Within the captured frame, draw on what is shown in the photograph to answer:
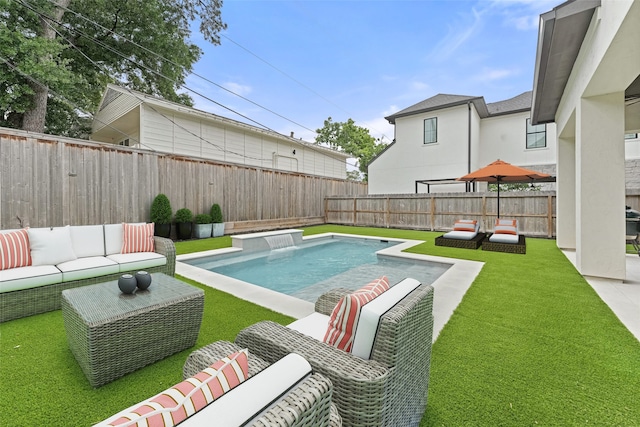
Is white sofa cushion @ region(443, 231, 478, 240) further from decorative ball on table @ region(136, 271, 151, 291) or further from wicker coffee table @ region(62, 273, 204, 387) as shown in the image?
decorative ball on table @ region(136, 271, 151, 291)

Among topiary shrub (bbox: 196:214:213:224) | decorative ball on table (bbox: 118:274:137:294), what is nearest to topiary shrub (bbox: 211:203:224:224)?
topiary shrub (bbox: 196:214:213:224)

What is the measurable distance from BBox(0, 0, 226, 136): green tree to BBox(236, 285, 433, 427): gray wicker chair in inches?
462

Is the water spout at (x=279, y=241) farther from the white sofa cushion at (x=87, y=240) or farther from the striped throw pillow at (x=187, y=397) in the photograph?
the striped throw pillow at (x=187, y=397)

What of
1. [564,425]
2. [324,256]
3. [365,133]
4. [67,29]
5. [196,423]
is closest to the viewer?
[196,423]

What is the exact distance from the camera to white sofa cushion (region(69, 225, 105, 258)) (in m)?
4.31

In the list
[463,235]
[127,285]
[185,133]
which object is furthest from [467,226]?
[185,133]

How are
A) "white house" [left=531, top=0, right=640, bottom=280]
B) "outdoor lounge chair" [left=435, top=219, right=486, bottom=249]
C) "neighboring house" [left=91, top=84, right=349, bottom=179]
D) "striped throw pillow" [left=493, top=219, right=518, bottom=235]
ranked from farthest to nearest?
"neighboring house" [left=91, top=84, right=349, bottom=179], "striped throw pillow" [left=493, top=219, right=518, bottom=235], "outdoor lounge chair" [left=435, top=219, right=486, bottom=249], "white house" [left=531, top=0, right=640, bottom=280]

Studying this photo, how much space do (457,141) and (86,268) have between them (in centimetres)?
1495

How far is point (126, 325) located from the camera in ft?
7.37

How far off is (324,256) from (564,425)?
635cm

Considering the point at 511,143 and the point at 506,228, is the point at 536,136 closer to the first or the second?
the point at 511,143

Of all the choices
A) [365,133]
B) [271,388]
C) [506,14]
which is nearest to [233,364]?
[271,388]

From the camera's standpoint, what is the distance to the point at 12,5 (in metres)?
10.4

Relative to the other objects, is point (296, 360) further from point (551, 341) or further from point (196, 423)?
point (551, 341)
